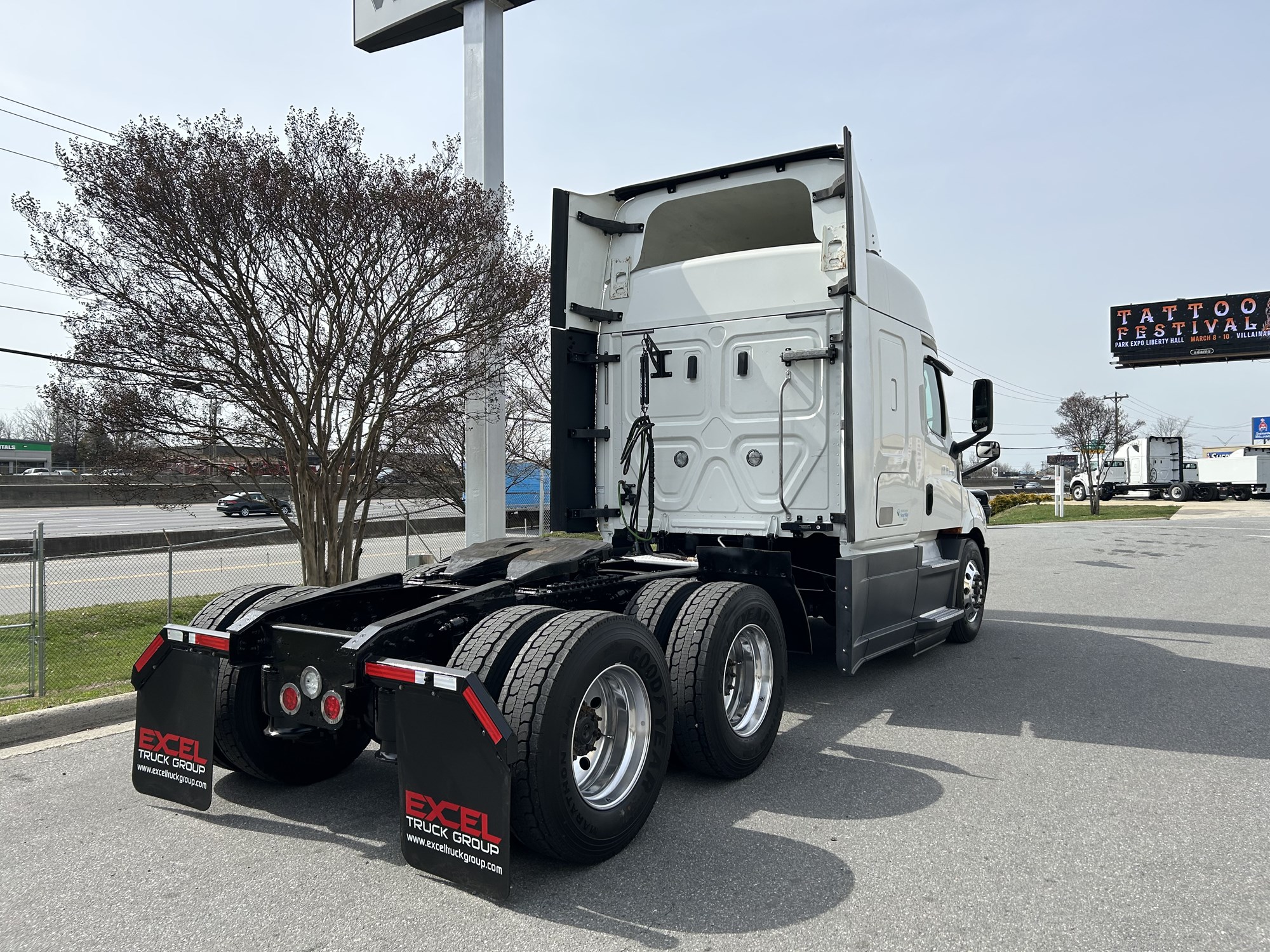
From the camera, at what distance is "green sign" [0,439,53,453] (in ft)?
218

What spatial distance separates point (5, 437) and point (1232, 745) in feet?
286

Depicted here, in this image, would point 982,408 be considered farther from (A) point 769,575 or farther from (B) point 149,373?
(B) point 149,373

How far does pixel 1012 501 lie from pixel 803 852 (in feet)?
140

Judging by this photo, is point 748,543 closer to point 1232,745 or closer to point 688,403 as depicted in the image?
point 688,403

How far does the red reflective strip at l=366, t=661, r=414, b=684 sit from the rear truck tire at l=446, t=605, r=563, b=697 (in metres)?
0.22

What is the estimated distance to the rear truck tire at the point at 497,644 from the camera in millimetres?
3502

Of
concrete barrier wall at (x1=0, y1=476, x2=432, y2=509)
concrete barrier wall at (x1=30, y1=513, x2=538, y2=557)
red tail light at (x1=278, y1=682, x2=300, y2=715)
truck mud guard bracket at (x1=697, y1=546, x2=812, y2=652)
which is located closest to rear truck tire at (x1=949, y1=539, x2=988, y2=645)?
truck mud guard bracket at (x1=697, y1=546, x2=812, y2=652)

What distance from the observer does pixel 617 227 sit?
6.84 m

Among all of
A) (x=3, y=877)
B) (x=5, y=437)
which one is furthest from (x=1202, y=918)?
(x=5, y=437)

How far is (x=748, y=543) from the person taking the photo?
20.4 ft

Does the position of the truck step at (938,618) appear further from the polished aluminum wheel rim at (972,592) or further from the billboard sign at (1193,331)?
the billboard sign at (1193,331)

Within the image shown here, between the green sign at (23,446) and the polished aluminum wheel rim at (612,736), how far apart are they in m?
76.0

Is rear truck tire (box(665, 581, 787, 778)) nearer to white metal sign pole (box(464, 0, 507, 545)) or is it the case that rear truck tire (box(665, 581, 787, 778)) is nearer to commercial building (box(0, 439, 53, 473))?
white metal sign pole (box(464, 0, 507, 545))

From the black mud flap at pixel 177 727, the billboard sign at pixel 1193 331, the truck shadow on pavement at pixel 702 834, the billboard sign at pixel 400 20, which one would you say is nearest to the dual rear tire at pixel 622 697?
the truck shadow on pavement at pixel 702 834
